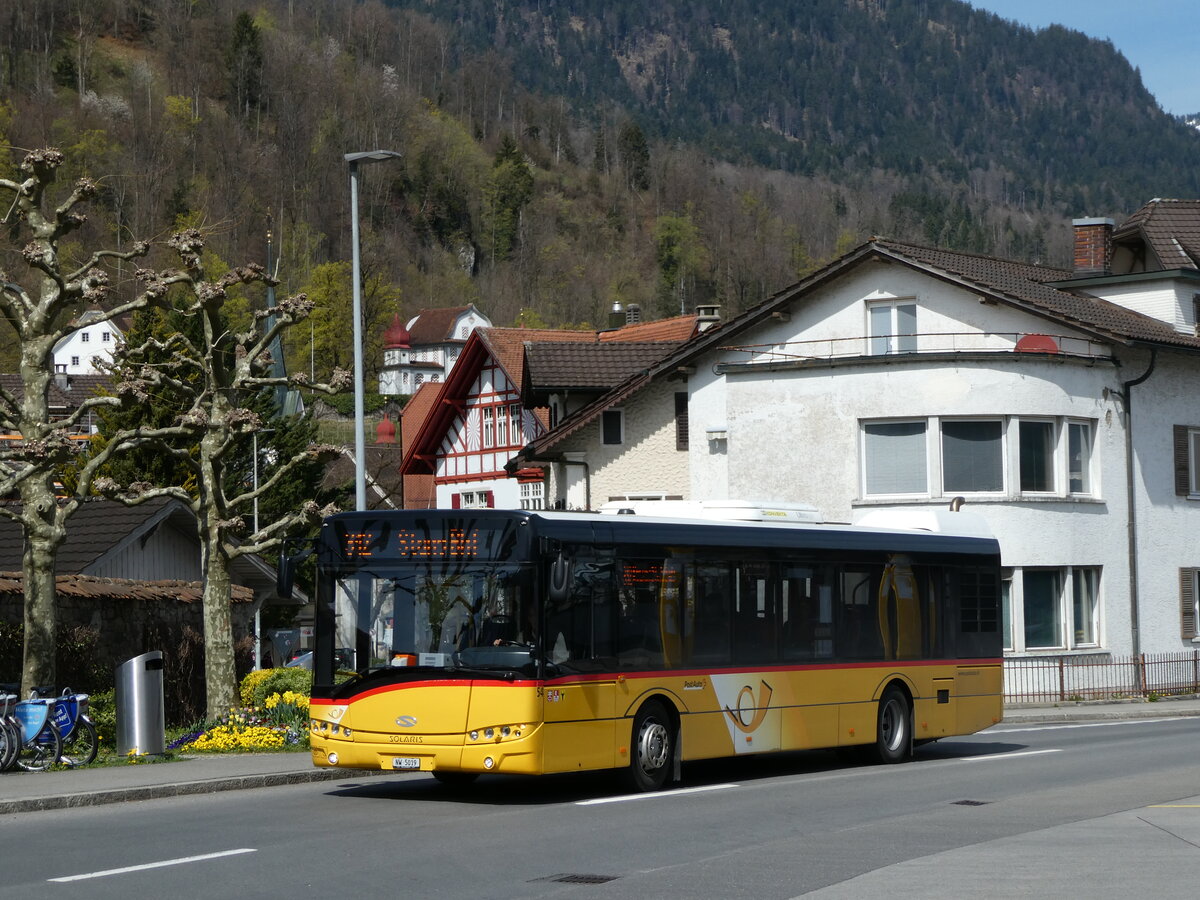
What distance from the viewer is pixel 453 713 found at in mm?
14992

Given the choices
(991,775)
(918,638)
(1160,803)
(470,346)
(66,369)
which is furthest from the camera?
(66,369)

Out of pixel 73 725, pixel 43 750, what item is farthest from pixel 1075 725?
pixel 43 750

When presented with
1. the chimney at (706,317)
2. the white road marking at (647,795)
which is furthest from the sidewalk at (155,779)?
the chimney at (706,317)

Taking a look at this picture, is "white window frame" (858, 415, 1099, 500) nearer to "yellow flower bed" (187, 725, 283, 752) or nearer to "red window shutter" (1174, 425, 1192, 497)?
"red window shutter" (1174, 425, 1192, 497)

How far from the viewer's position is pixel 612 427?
46.2 metres

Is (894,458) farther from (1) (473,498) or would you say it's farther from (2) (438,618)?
(1) (473,498)

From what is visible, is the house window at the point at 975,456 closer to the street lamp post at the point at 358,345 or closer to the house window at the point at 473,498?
the street lamp post at the point at 358,345

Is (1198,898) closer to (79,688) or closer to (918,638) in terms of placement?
(918,638)

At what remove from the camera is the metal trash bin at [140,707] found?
1862 centimetres

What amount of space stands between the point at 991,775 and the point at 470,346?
→ 43.8 m

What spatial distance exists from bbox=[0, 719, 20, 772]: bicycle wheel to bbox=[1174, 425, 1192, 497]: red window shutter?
92.3ft

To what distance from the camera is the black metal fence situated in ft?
115

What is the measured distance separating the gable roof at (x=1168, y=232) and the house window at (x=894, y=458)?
10659mm

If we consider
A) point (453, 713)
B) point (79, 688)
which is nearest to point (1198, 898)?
point (453, 713)
